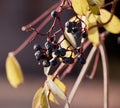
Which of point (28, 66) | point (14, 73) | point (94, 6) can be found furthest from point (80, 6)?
point (28, 66)

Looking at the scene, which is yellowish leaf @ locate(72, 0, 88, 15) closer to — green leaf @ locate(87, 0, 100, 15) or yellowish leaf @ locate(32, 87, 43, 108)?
green leaf @ locate(87, 0, 100, 15)

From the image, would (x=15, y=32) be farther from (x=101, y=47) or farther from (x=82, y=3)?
(x=82, y=3)

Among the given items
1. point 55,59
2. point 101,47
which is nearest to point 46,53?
point 55,59

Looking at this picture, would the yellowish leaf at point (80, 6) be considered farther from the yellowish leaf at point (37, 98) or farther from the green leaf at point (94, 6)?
the yellowish leaf at point (37, 98)

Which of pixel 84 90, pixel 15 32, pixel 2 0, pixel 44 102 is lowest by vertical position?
pixel 84 90

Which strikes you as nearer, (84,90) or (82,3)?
(82,3)

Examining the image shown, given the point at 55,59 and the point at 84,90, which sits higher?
the point at 55,59

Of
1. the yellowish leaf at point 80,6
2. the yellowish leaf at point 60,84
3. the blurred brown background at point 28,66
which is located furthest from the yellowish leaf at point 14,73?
the blurred brown background at point 28,66
